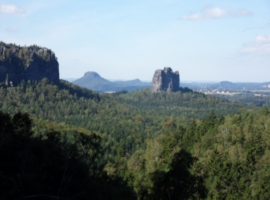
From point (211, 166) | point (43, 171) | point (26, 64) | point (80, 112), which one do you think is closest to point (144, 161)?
point (211, 166)

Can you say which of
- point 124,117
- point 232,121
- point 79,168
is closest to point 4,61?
point 124,117

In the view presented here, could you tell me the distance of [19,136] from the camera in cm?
2050

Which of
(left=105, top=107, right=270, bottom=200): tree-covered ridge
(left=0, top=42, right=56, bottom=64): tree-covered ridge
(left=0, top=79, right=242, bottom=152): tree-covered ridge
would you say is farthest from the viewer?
(left=0, top=42, right=56, bottom=64): tree-covered ridge

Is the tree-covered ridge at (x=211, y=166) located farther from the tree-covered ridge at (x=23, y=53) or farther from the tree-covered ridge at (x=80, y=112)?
the tree-covered ridge at (x=23, y=53)

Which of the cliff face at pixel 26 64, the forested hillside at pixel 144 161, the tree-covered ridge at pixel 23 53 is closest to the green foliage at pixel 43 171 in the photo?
the forested hillside at pixel 144 161

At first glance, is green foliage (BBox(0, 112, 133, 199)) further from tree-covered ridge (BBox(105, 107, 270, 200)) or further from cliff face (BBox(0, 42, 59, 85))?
cliff face (BBox(0, 42, 59, 85))

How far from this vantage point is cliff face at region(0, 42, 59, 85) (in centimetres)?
14725

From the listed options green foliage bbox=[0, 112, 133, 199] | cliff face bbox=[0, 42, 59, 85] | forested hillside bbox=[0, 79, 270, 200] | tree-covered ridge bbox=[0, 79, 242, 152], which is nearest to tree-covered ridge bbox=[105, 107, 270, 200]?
forested hillside bbox=[0, 79, 270, 200]

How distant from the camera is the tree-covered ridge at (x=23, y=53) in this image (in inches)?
5930

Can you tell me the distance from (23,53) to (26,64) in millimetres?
7950

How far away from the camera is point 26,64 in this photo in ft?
519

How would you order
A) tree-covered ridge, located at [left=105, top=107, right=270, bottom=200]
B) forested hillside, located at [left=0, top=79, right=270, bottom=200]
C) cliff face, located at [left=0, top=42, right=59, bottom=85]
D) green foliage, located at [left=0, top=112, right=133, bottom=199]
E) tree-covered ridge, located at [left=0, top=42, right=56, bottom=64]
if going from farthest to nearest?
tree-covered ridge, located at [left=0, top=42, right=56, bottom=64] → cliff face, located at [left=0, top=42, right=59, bottom=85] → tree-covered ridge, located at [left=105, top=107, right=270, bottom=200] → forested hillside, located at [left=0, top=79, right=270, bottom=200] → green foliage, located at [left=0, top=112, right=133, bottom=199]

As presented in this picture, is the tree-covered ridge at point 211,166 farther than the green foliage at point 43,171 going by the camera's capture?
Yes

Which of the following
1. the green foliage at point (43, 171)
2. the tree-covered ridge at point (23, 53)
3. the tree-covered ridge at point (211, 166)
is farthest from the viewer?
the tree-covered ridge at point (23, 53)
